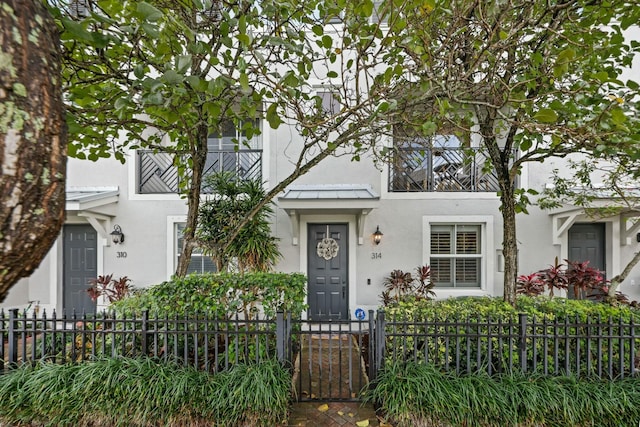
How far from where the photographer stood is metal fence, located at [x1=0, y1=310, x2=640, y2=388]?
10.8ft

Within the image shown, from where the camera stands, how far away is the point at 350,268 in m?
6.64

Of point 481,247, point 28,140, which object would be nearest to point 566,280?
point 481,247

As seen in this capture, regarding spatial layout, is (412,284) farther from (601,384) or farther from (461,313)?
(601,384)

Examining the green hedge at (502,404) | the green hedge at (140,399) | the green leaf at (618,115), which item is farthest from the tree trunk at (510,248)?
the green hedge at (140,399)

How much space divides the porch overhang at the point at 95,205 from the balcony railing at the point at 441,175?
6.36 meters

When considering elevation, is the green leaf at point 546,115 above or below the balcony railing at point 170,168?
below

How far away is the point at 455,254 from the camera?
679 centimetres

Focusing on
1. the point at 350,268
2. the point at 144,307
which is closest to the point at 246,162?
the point at 350,268

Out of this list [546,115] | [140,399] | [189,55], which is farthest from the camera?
[140,399]

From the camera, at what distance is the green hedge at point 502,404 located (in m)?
2.95

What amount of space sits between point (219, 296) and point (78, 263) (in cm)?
A: 539

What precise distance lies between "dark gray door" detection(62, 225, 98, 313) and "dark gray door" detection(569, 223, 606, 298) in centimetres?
1105

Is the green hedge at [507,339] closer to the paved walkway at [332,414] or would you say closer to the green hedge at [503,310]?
the green hedge at [503,310]

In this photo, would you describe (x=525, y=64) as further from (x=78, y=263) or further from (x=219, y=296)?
(x=78, y=263)
